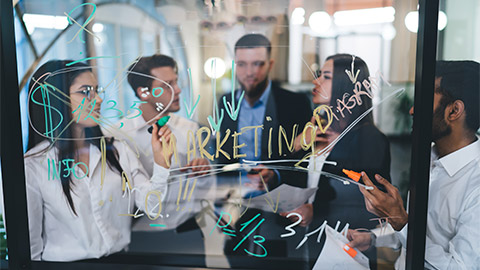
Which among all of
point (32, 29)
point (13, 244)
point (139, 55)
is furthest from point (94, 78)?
point (13, 244)

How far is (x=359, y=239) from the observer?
1.95m

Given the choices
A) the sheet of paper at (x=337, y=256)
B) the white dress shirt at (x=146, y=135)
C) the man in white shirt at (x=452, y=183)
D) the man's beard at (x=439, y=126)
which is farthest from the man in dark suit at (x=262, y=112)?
the man's beard at (x=439, y=126)

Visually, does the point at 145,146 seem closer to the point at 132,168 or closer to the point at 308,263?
the point at 132,168

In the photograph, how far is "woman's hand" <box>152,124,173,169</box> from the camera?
1969 mm

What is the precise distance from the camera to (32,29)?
197cm

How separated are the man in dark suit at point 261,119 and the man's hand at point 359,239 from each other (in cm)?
26

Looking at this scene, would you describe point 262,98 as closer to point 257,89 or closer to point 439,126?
point 257,89

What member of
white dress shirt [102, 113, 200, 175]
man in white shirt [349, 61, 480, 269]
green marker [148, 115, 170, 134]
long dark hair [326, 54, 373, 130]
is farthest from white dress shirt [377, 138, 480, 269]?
green marker [148, 115, 170, 134]

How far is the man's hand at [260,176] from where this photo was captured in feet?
6.37

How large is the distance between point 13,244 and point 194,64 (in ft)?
4.60

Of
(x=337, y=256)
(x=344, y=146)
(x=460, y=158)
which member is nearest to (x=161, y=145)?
(x=344, y=146)

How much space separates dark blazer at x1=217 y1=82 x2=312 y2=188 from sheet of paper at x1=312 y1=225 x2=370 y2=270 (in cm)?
32

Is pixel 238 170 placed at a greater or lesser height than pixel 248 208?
greater

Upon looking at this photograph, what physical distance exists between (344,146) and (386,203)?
14.2 inches
